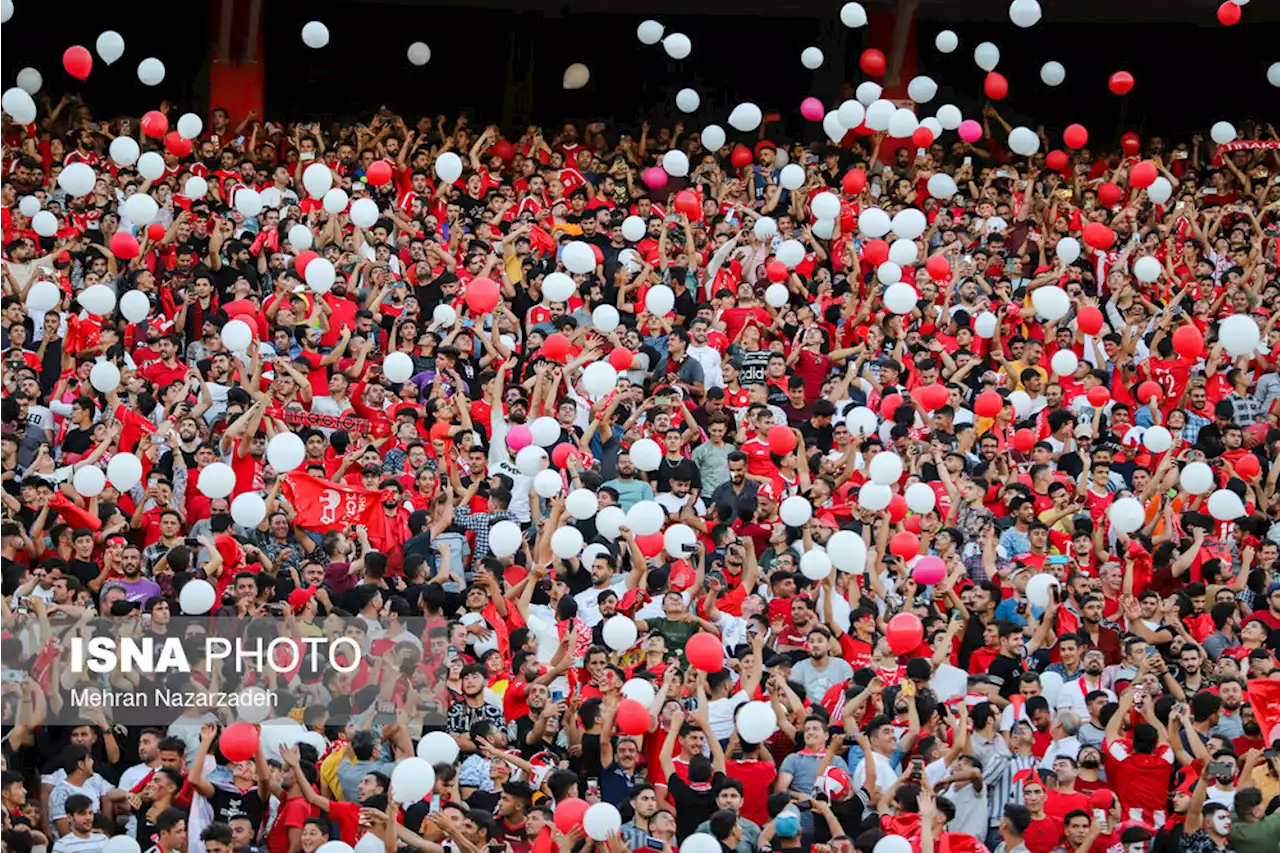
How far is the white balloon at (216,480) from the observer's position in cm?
848

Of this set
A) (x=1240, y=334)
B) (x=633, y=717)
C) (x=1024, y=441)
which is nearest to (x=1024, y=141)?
(x=1240, y=334)

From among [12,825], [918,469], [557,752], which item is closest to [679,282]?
[918,469]

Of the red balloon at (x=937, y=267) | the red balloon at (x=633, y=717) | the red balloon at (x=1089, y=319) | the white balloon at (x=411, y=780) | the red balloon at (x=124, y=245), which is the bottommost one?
the white balloon at (x=411, y=780)

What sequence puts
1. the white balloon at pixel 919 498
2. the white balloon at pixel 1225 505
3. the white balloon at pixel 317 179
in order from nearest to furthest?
the white balloon at pixel 919 498 → the white balloon at pixel 1225 505 → the white balloon at pixel 317 179

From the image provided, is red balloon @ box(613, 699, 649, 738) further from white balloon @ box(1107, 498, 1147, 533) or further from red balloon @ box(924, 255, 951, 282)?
red balloon @ box(924, 255, 951, 282)

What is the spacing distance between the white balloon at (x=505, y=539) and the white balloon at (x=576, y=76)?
643 centimetres

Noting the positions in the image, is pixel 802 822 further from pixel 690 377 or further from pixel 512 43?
pixel 512 43

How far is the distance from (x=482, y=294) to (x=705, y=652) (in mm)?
3161

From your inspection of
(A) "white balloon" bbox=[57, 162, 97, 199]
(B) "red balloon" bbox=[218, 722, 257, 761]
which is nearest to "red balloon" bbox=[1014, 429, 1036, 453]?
(B) "red balloon" bbox=[218, 722, 257, 761]

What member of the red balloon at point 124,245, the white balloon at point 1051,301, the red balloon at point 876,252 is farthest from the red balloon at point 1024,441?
the red balloon at point 124,245

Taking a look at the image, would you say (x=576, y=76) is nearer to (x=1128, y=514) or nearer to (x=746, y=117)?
(x=746, y=117)

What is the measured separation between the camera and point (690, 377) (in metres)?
10.2

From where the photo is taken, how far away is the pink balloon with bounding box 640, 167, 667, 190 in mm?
12281

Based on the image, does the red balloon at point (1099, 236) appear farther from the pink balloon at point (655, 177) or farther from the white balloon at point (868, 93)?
the pink balloon at point (655, 177)
